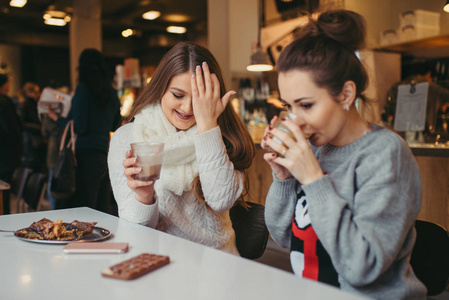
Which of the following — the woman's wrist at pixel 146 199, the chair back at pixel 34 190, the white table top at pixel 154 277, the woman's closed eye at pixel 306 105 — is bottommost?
the chair back at pixel 34 190

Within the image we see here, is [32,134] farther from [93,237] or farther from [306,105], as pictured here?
[306,105]

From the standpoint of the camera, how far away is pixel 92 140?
3.74 metres

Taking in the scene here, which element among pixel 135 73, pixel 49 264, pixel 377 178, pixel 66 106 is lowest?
pixel 49 264

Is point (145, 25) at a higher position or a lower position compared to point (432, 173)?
higher

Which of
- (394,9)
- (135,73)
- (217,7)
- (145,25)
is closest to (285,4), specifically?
(217,7)

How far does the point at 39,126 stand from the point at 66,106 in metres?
1.98

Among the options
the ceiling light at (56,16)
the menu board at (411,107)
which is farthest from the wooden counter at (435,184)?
the ceiling light at (56,16)

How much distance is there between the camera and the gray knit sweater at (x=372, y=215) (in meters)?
1.05

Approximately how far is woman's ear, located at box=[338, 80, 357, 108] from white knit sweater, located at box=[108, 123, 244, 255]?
1.82ft

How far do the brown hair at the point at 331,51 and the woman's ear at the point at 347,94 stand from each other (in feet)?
0.04

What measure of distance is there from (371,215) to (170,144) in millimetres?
914

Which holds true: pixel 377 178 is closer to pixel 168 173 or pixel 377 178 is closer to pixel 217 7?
pixel 168 173

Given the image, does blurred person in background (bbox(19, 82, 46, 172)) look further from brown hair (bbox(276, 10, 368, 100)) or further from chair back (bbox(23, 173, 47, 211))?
brown hair (bbox(276, 10, 368, 100))

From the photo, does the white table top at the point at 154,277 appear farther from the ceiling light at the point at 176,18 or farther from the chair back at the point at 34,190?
the ceiling light at the point at 176,18
